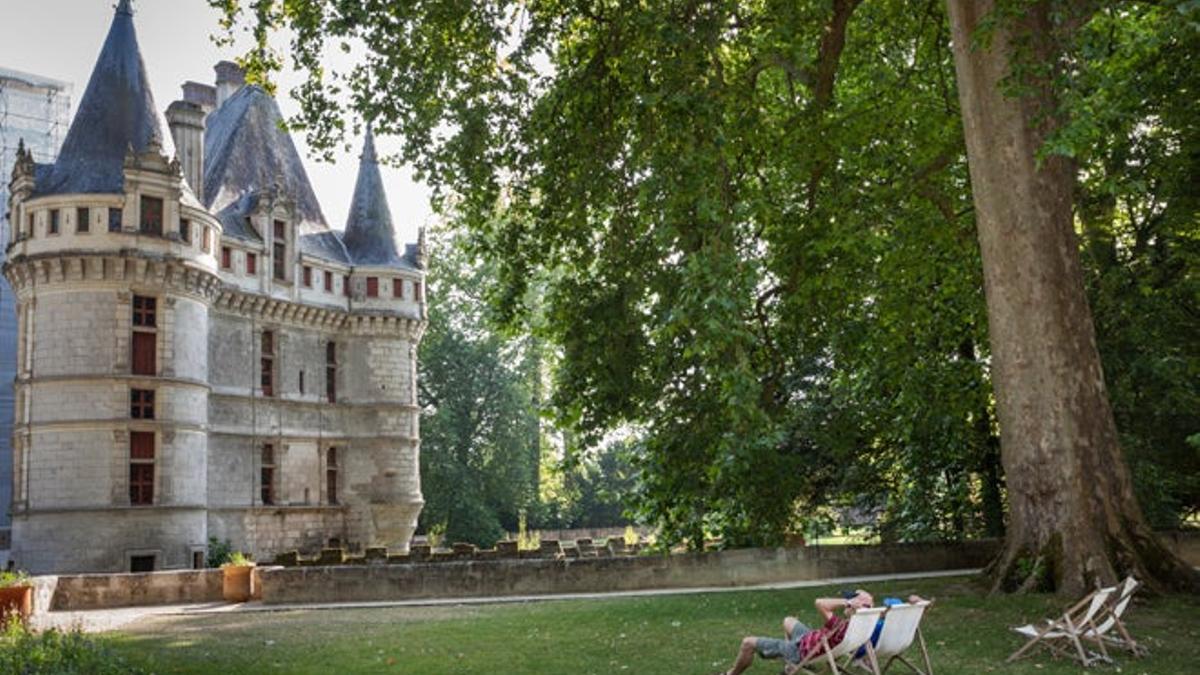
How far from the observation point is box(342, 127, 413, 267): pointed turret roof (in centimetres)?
4559

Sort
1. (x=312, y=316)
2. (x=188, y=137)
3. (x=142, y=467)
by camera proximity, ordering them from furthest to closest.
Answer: (x=312, y=316), (x=188, y=137), (x=142, y=467)

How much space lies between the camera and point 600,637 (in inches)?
494

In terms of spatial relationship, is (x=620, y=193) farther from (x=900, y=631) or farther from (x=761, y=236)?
(x=900, y=631)

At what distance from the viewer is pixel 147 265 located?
33312 mm

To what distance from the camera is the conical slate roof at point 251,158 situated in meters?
42.4

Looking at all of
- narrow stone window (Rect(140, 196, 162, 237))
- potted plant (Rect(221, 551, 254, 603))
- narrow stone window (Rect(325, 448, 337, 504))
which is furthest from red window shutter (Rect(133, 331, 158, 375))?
potted plant (Rect(221, 551, 254, 603))

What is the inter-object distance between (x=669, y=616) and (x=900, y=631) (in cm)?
666

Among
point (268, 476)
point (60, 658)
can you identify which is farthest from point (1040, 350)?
point (268, 476)

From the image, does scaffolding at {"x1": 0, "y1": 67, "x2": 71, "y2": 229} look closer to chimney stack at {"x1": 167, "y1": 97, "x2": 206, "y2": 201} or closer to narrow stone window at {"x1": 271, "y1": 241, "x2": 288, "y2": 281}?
chimney stack at {"x1": 167, "y1": 97, "x2": 206, "y2": 201}

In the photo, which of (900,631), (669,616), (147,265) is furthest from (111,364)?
(900,631)

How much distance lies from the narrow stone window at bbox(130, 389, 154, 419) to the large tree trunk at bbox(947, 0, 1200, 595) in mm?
26991

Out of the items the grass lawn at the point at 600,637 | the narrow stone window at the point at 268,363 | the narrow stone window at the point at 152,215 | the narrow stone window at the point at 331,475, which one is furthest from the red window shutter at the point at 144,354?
the grass lawn at the point at 600,637

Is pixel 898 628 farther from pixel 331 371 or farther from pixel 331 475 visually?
pixel 331 371

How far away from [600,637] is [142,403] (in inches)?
984
